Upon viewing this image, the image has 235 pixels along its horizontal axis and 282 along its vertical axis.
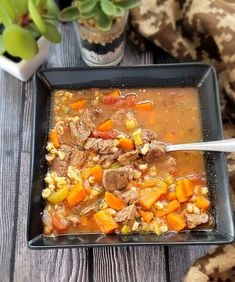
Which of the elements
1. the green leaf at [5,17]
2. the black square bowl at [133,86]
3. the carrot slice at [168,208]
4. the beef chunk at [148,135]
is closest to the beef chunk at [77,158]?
the black square bowl at [133,86]

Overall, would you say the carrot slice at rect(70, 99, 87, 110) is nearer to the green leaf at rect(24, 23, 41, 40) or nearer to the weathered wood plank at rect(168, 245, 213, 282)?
the green leaf at rect(24, 23, 41, 40)

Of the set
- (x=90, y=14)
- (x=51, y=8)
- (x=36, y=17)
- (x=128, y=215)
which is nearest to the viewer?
(x=128, y=215)

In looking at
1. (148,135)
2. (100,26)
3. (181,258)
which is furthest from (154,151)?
(100,26)

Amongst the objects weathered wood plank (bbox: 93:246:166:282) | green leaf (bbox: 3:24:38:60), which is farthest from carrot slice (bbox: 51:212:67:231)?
green leaf (bbox: 3:24:38:60)

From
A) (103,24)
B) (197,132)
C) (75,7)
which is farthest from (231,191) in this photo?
(75,7)

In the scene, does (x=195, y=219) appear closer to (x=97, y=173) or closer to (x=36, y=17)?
(x=97, y=173)

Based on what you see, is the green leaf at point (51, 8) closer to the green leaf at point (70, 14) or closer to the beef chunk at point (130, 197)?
the green leaf at point (70, 14)
